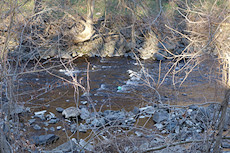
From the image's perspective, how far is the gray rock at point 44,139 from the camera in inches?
202

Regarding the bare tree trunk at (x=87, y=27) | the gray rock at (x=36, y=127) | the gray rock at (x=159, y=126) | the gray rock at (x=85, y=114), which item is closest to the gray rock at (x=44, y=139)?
the gray rock at (x=36, y=127)

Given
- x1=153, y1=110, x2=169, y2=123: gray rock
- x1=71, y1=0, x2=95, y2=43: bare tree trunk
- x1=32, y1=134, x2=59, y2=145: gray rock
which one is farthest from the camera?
x1=71, y1=0, x2=95, y2=43: bare tree trunk

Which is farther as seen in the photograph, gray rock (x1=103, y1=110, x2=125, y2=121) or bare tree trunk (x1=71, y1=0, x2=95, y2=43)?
bare tree trunk (x1=71, y1=0, x2=95, y2=43)

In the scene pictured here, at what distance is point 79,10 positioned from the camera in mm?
13539

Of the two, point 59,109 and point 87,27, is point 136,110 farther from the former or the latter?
point 87,27

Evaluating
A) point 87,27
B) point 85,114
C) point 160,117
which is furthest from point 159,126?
point 87,27

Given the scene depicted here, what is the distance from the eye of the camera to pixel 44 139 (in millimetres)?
5277

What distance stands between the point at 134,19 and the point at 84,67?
356 cm

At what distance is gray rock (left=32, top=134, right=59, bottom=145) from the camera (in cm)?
514

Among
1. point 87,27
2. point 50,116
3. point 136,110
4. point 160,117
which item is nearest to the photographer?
point 160,117

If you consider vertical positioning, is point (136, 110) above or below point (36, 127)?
above

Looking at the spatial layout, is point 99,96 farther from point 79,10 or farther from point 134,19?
point 79,10

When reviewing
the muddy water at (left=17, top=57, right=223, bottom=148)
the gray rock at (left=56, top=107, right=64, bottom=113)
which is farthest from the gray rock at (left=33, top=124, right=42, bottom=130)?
the gray rock at (left=56, top=107, right=64, bottom=113)

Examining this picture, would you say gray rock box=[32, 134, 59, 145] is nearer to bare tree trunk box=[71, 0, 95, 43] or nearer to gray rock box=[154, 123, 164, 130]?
gray rock box=[154, 123, 164, 130]
